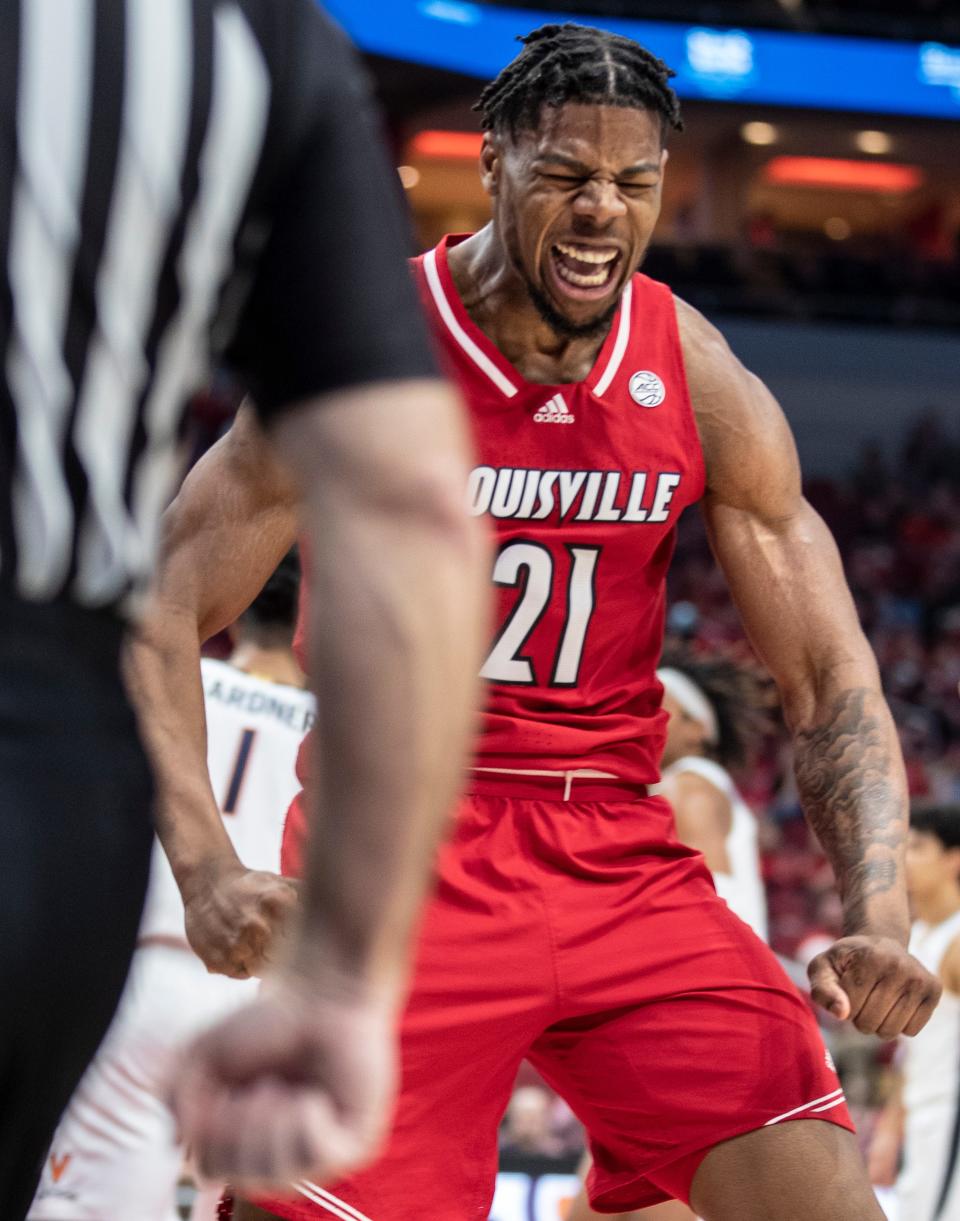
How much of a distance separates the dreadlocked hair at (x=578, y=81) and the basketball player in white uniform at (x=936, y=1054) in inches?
110

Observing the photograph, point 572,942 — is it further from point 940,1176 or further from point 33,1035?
point 940,1176

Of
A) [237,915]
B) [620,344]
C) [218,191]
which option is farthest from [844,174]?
[218,191]

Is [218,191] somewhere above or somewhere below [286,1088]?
above

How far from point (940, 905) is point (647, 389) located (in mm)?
3263

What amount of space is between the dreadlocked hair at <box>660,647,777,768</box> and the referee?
445cm

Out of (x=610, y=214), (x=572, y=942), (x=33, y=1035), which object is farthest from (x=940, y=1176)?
(x=33, y=1035)

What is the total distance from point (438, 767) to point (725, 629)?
43.7ft

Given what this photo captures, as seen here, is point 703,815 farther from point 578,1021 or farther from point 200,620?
point 200,620

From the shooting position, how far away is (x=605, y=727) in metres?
2.91

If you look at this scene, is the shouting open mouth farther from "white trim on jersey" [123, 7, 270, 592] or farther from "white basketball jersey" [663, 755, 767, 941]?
"white basketball jersey" [663, 755, 767, 941]

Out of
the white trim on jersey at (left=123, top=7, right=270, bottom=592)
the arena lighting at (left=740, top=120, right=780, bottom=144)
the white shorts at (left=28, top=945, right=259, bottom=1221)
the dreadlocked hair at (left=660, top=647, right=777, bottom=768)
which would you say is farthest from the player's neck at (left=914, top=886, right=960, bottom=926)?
the arena lighting at (left=740, top=120, right=780, bottom=144)

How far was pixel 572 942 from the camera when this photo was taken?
2.76 metres

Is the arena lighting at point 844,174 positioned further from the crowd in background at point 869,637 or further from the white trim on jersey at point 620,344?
the white trim on jersey at point 620,344

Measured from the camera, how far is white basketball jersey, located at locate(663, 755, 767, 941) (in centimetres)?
510
